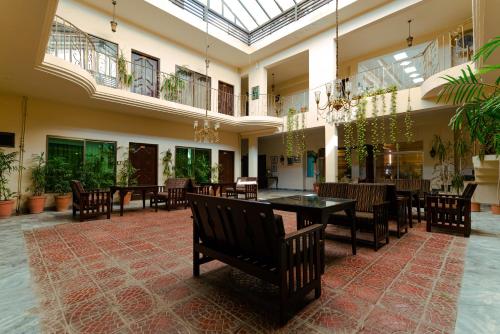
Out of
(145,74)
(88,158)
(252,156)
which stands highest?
(145,74)

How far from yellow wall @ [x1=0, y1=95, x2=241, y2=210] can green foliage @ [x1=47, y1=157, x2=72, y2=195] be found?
0.59m

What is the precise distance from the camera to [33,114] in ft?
20.6

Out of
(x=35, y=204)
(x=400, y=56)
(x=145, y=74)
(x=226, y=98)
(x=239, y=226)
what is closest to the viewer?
(x=239, y=226)

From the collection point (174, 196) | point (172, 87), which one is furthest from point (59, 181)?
point (172, 87)

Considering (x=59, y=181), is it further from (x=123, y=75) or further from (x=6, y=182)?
(x=123, y=75)

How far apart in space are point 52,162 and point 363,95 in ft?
29.3

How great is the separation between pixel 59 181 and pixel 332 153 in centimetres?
803

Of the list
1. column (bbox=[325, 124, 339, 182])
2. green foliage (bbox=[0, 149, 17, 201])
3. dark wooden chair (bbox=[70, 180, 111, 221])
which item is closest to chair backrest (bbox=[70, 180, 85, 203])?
dark wooden chair (bbox=[70, 180, 111, 221])

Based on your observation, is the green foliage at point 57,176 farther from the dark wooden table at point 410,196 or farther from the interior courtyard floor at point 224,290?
the dark wooden table at point 410,196

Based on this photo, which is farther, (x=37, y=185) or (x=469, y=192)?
(x=37, y=185)

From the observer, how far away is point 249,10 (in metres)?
9.54

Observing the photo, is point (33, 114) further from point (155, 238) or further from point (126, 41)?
point (155, 238)

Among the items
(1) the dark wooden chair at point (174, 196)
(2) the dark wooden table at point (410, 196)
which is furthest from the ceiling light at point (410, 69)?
(1) the dark wooden chair at point (174, 196)

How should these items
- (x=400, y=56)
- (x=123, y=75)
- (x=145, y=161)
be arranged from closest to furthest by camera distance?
(x=123, y=75) < (x=145, y=161) < (x=400, y=56)
